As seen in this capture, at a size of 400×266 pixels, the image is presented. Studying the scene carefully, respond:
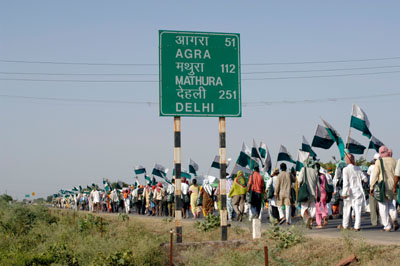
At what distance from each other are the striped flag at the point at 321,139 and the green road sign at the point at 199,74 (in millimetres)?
7580

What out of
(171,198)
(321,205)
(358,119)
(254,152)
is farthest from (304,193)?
(171,198)

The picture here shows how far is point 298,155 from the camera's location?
2723 centimetres

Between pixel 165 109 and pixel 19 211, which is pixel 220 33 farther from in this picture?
pixel 19 211

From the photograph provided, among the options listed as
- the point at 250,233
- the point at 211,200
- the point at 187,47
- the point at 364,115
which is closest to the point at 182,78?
the point at 187,47

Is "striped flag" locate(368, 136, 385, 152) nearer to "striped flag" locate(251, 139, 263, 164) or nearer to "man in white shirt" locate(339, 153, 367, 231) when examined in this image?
"striped flag" locate(251, 139, 263, 164)

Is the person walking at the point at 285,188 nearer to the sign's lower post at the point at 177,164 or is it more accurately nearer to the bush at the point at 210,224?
the bush at the point at 210,224

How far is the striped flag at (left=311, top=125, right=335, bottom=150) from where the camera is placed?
889 inches

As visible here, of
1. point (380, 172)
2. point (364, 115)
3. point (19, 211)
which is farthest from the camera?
point (19, 211)

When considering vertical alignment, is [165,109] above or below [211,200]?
above

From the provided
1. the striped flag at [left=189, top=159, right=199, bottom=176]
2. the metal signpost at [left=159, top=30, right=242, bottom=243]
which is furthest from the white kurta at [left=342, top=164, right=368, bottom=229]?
the striped flag at [left=189, top=159, right=199, bottom=176]

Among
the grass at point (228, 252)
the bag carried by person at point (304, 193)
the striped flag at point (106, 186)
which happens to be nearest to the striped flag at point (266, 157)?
the grass at point (228, 252)

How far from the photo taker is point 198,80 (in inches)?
606

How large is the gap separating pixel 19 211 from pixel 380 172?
20.3 metres

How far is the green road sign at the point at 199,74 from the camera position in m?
15.2
